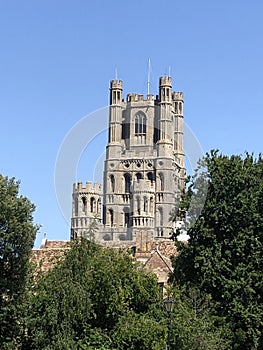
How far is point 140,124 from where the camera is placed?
166 metres

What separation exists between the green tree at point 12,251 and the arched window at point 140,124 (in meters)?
130

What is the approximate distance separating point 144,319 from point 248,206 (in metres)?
7.59

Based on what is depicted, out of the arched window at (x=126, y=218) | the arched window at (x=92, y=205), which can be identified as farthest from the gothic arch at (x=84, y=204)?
the arched window at (x=126, y=218)

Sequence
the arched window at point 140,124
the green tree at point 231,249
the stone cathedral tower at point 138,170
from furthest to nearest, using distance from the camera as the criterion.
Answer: the arched window at point 140,124
the stone cathedral tower at point 138,170
the green tree at point 231,249

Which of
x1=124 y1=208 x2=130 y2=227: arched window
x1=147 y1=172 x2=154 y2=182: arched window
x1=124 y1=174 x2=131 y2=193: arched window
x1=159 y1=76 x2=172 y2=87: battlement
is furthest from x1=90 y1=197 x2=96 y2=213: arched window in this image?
x1=159 y1=76 x2=172 y2=87: battlement

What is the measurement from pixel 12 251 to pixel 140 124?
13224 cm

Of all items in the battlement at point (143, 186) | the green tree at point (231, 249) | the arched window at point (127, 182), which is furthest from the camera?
the arched window at point (127, 182)

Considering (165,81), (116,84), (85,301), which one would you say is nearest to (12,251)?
(85,301)

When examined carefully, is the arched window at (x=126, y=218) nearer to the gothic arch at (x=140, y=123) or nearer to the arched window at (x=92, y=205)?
the arched window at (x=92, y=205)

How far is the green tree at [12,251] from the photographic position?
34281 millimetres

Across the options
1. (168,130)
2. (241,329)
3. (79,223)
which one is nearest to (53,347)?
(241,329)

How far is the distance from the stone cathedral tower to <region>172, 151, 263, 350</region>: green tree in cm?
9979

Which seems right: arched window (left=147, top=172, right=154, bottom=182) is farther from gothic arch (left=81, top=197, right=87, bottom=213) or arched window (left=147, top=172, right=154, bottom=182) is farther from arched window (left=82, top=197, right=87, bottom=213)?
gothic arch (left=81, top=197, right=87, bottom=213)

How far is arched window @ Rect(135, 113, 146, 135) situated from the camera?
543 ft
